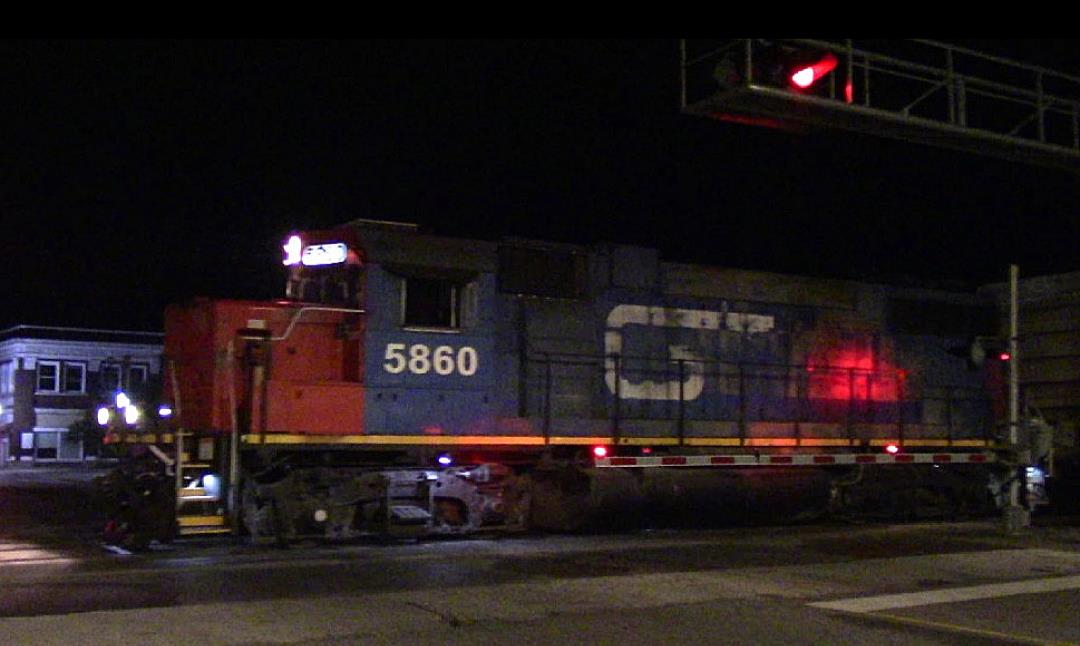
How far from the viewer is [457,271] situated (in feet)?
46.0

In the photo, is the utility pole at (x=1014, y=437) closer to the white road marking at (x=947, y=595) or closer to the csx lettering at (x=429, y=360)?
the white road marking at (x=947, y=595)

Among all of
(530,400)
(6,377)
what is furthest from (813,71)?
(6,377)

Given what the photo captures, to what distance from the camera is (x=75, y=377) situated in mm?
53469

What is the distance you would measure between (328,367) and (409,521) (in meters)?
2.15

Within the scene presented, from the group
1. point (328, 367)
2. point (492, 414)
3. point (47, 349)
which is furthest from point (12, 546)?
point (47, 349)

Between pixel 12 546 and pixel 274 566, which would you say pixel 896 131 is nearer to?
pixel 274 566

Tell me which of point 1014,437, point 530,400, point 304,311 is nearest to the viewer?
point 304,311

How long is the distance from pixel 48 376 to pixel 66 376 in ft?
2.55

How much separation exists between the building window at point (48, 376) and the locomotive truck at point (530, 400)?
42.5 meters

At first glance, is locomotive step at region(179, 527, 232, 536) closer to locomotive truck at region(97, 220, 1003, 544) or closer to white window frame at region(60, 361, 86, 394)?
locomotive truck at region(97, 220, 1003, 544)

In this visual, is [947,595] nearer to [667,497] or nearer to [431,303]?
[667,497]

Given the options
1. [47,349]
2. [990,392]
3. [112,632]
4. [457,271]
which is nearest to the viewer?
[112,632]

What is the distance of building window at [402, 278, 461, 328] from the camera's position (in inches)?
541

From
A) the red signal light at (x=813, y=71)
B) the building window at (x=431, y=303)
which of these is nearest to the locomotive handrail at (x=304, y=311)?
the building window at (x=431, y=303)
